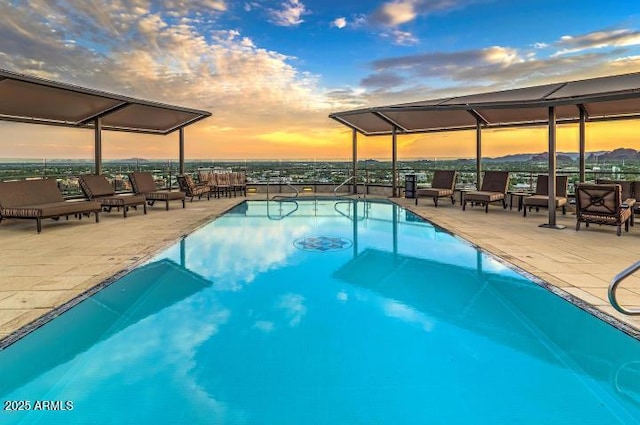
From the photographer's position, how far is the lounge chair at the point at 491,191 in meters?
10.0

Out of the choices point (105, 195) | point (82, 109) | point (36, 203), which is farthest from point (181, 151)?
point (36, 203)

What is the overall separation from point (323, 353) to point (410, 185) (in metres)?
10.8

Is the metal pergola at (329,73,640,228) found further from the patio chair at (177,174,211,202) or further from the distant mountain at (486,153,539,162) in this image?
the patio chair at (177,174,211,202)

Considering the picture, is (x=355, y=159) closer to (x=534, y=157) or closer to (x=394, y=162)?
(x=394, y=162)

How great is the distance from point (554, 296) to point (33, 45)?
13.4m

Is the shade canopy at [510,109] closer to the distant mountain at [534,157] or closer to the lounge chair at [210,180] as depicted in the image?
the distant mountain at [534,157]

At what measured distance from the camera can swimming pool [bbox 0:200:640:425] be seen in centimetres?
226

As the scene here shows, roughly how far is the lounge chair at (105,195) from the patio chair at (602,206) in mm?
9188

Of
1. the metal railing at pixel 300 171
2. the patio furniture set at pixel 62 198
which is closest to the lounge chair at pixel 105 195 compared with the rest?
the patio furniture set at pixel 62 198

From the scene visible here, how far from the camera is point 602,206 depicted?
7082 mm

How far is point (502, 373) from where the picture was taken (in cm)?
268

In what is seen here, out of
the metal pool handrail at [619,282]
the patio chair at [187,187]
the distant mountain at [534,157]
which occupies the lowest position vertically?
the metal pool handrail at [619,282]

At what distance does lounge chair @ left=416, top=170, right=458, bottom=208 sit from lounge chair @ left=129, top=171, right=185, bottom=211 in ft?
22.1

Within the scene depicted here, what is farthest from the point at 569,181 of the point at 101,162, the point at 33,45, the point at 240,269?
the point at 33,45
